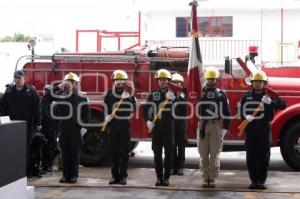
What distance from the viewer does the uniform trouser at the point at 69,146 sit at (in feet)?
28.6

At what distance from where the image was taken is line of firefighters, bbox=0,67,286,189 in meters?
8.28

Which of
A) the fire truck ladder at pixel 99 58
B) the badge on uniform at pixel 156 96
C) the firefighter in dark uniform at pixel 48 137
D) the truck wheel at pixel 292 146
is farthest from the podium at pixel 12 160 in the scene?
the truck wheel at pixel 292 146

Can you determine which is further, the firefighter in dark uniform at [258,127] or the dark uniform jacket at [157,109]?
the dark uniform jacket at [157,109]

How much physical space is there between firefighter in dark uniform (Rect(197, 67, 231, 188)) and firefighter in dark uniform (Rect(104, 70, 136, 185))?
1.10 m

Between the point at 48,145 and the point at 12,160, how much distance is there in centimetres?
486

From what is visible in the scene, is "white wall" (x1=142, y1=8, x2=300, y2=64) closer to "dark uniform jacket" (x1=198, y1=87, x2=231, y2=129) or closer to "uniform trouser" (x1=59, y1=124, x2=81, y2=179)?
"dark uniform jacket" (x1=198, y1=87, x2=231, y2=129)

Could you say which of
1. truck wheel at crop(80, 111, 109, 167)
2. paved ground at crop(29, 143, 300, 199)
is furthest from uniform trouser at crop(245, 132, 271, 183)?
truck wheel at crop(80, 111, 109, 167)

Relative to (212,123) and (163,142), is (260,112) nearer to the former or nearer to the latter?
(212,123)

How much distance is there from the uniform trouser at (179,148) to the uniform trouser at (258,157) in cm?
148

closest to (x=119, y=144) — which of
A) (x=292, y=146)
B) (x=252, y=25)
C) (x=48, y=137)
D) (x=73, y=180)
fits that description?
(x=73, y=180)

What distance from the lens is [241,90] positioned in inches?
393

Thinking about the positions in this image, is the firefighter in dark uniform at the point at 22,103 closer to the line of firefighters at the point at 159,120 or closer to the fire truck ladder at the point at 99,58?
the line of firefighters at the point at 159,120

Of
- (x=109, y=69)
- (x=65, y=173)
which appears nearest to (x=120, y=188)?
(x=65, y=173)

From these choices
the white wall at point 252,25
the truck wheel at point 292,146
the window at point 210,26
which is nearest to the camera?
the truck wheel at point 292,146
